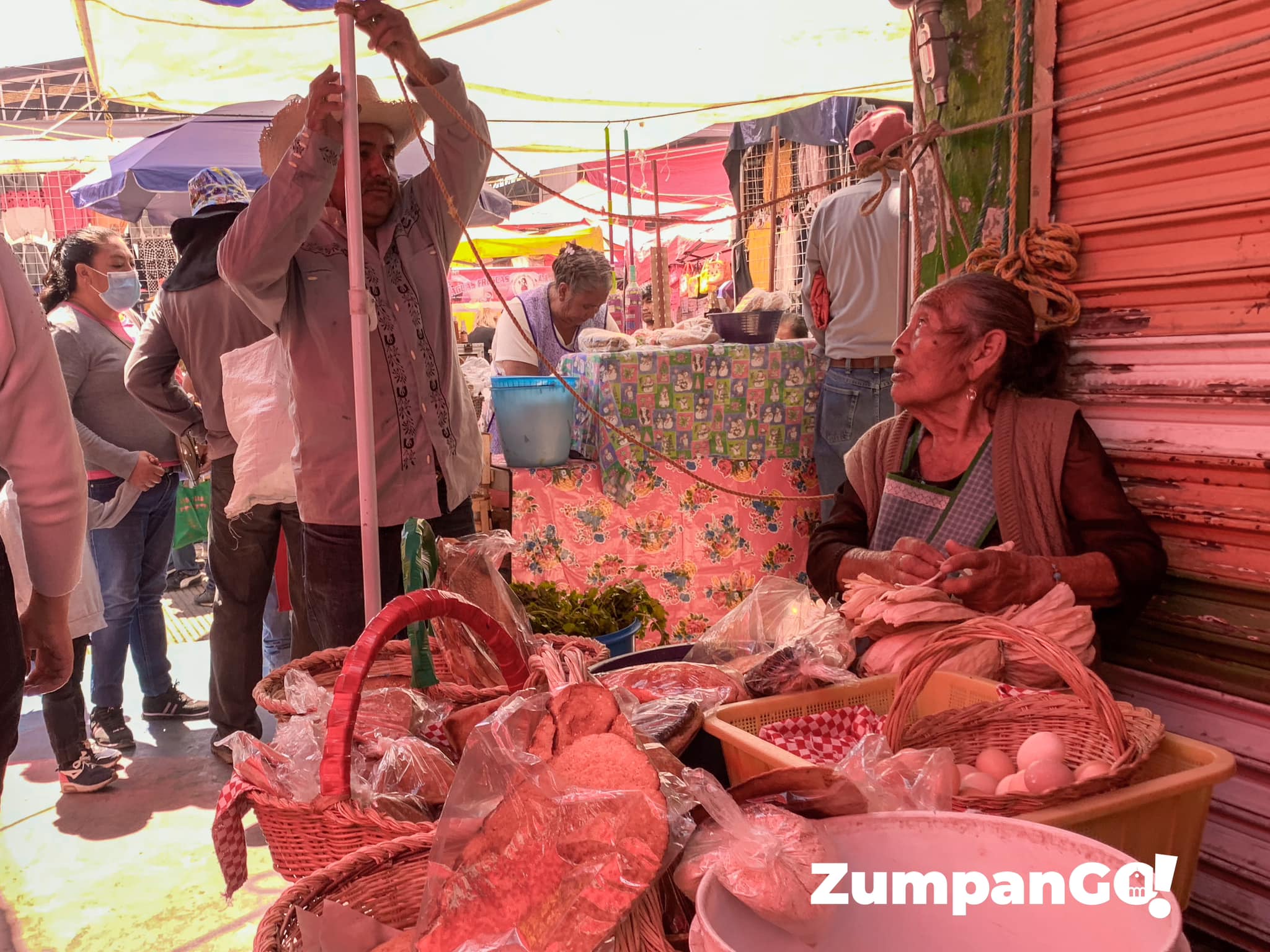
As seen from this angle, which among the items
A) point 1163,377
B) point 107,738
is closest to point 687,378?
point 1163,377

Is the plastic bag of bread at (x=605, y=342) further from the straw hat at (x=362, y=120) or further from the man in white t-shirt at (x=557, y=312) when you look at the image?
the straw hat at (x=362, y=120)

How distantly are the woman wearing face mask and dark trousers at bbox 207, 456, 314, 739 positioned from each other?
20.0 inches

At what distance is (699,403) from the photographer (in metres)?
4.29

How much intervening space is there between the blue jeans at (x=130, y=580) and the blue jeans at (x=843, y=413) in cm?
274

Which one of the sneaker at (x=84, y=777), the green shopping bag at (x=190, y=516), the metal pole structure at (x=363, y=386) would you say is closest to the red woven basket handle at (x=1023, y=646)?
the metal pole structure at (x=363, y=386)

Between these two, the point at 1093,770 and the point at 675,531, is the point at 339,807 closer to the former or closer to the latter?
the point at 1093,770

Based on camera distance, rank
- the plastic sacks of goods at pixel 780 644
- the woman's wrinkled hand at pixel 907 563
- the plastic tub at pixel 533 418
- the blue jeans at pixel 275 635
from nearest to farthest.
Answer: the plastic sacks of goods at pixel 780 644
the woman's wrinkled hand at pixel 907 563
the plastic tub at pixel 533 418
the blue jeans at pixel 275 635

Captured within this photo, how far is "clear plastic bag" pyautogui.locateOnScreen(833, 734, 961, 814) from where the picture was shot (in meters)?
1.07

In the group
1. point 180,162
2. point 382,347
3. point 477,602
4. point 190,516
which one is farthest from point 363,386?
point 180,162

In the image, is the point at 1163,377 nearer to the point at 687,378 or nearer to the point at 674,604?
the point at 687,378

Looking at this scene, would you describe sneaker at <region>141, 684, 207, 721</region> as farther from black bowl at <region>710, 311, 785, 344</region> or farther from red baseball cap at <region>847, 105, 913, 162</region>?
red baseball cap at <region>847, 105, 913, 162</region>

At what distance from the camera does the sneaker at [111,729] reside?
3854 mm

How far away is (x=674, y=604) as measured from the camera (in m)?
4.43

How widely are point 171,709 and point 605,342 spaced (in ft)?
8.21
